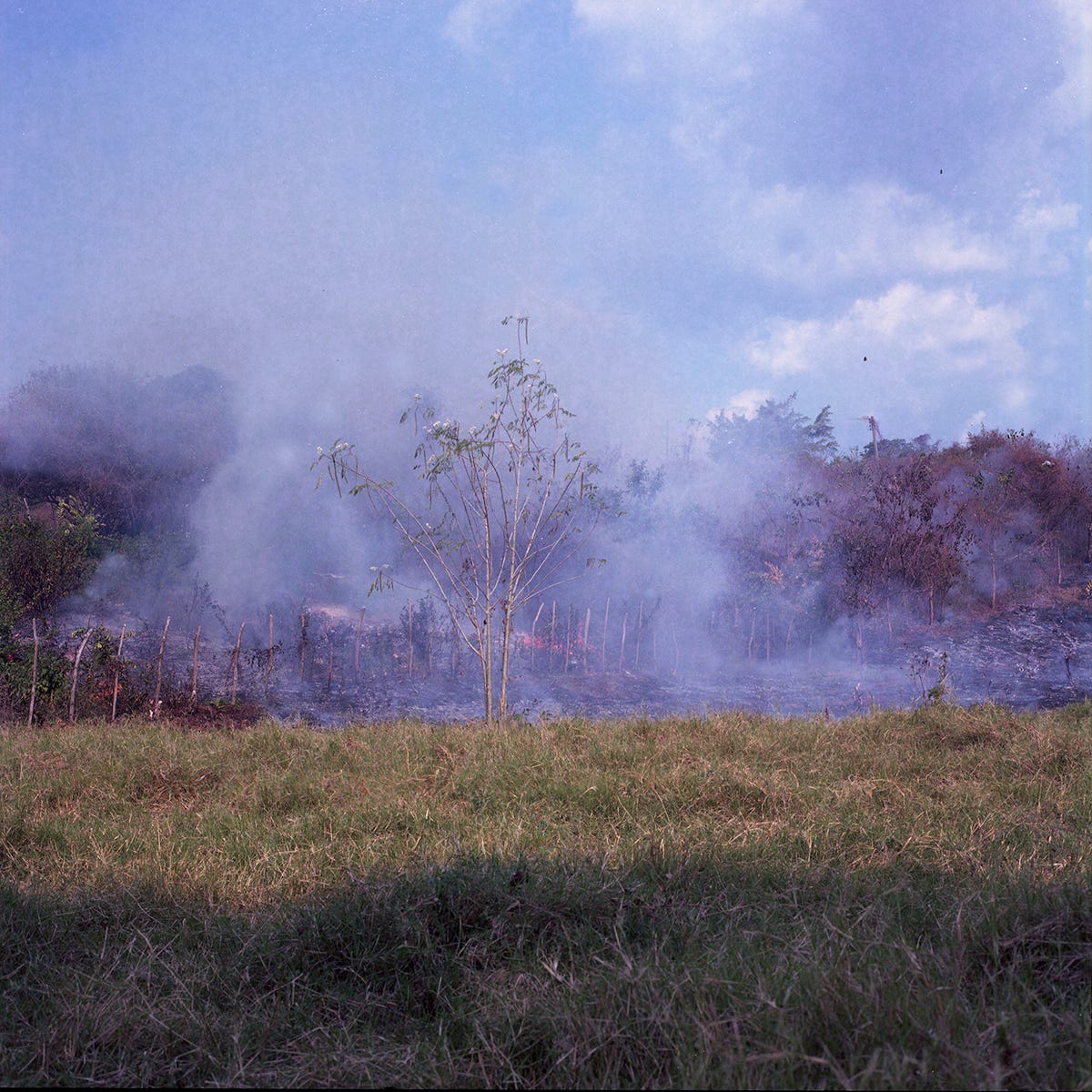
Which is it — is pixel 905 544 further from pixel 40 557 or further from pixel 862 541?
pixel 40 557

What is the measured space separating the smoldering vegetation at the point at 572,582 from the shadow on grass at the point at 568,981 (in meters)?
6.32

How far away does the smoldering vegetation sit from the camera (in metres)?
10.4

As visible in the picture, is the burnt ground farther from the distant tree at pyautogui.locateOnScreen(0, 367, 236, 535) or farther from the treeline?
the distant tree at pyautogui.locateOnScreen(0, 367, 236, 535)

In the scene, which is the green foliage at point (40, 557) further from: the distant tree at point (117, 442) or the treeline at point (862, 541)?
the treeline at point (862, 541)

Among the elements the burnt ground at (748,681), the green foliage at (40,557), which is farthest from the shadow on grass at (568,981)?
the green foliage at (40,557)

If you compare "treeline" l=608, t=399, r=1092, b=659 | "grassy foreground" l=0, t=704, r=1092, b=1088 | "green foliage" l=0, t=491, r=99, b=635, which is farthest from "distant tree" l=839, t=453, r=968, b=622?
"green foliage" l=0, t=491, r=99, b=635

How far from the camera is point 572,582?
47.0ft

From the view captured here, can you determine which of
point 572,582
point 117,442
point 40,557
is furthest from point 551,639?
point 117,442

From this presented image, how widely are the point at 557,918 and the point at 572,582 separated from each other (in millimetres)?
11947

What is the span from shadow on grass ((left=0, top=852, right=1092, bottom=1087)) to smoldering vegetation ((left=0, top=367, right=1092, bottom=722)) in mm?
6325

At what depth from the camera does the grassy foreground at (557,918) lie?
63.6 inches

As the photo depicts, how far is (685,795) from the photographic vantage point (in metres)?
3.88

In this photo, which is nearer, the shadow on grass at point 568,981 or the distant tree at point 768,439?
the shadow on grass at point 568,981

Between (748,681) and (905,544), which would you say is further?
(905,544)
